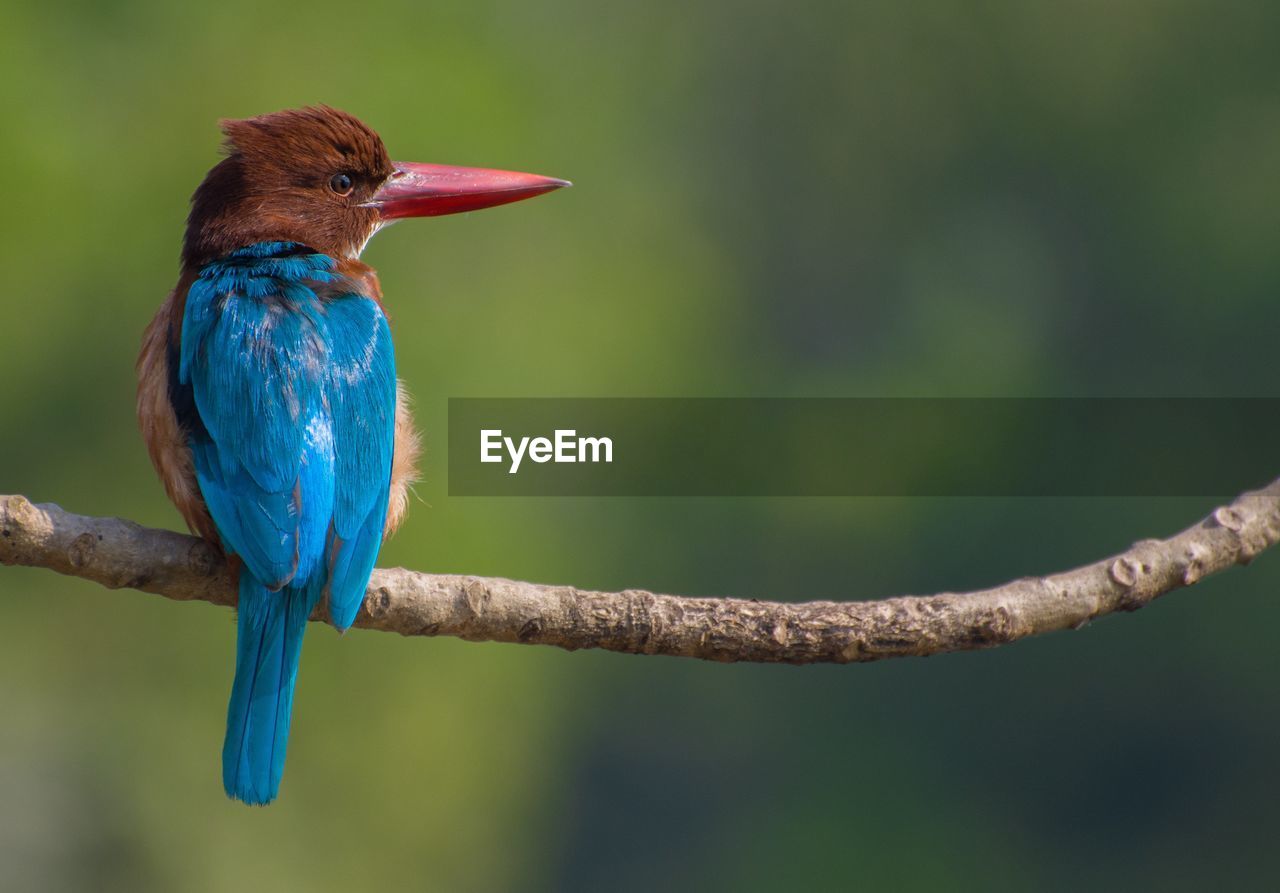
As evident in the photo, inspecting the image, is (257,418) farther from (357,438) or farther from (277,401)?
(357,438)

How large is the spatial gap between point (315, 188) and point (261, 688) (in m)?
0.95

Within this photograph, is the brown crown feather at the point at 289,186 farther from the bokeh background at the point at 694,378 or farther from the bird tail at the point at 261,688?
the bokeh background at the point at 694,378

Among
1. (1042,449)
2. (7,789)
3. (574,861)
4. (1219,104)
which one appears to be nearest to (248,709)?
(7,789)

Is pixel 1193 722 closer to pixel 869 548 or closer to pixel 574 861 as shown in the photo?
pixel 869 548

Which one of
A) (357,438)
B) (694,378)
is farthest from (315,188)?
(694,378)

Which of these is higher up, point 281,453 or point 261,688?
point 281,453

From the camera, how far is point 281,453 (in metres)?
2.22

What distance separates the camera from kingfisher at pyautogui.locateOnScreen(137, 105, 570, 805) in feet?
7.02

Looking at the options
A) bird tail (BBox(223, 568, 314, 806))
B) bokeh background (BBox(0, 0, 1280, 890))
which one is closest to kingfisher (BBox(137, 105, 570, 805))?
bird tail (BBox(223, 568, 314, 806))

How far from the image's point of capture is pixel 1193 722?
15.4 metres

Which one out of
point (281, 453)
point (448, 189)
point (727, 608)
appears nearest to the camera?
point (727, 608)

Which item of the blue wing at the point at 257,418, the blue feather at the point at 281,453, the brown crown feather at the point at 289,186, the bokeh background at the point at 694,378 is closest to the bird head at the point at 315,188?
the brown crown feather at the point at 289,186

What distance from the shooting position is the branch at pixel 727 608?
6.77 feet

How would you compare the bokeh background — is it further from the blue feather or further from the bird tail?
the bird tail
